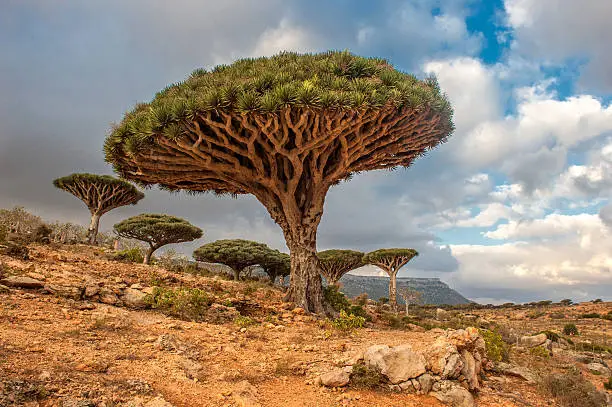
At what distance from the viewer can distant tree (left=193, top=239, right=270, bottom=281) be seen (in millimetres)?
31531

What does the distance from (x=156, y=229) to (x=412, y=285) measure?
99.1 metres

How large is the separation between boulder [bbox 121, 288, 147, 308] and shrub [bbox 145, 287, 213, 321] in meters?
0.10

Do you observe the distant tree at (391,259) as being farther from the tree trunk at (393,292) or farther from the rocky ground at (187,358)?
the rocky ground at (187,358)

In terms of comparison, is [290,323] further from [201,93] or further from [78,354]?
[201,93]

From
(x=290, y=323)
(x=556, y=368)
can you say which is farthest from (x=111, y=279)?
(x=556, y=368)

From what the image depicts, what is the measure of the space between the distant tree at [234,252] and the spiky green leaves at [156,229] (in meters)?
2.88

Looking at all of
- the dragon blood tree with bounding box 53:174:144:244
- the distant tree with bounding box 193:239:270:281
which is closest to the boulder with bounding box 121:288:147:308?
the distant tree with bounding box 193:239:270:281

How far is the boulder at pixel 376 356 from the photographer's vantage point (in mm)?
5120

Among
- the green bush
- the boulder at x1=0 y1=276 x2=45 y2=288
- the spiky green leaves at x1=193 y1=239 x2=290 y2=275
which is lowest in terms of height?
the boulder at x1=0 y1=276 x2=45 y2=288

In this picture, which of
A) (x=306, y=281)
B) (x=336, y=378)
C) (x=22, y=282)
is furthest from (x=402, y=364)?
(x=22, y=282)

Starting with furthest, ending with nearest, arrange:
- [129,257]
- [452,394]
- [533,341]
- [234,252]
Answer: [234,252] → [129,257] → [533,341] → [452,394]

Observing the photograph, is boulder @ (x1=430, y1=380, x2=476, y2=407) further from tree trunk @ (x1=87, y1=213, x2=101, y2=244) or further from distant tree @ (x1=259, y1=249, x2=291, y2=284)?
tree trunk @ (x1=87, y1=213, x2=101, y2=244)

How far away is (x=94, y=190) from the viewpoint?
99.5 feet

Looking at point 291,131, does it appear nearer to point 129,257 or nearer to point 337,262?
point 129,257
